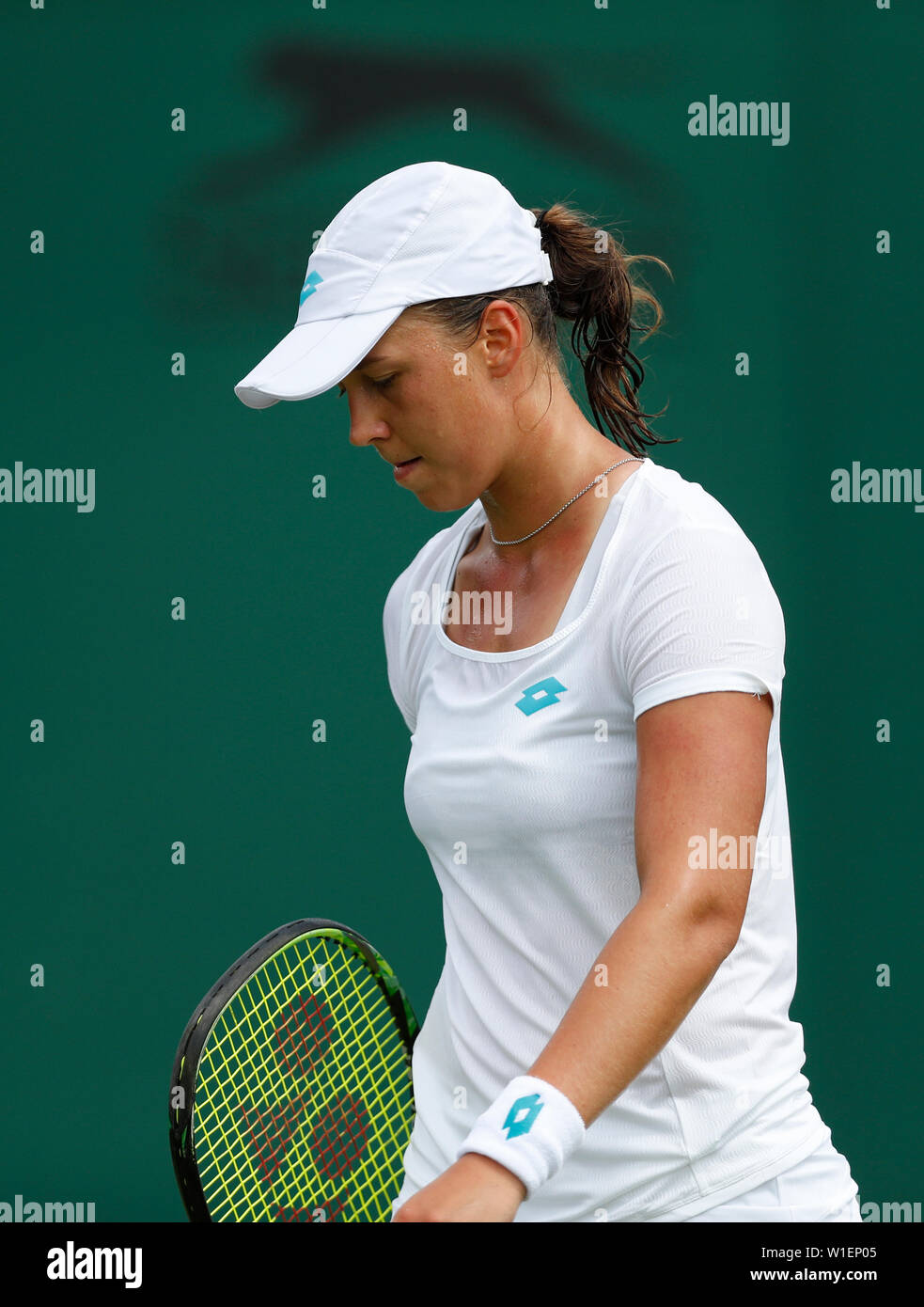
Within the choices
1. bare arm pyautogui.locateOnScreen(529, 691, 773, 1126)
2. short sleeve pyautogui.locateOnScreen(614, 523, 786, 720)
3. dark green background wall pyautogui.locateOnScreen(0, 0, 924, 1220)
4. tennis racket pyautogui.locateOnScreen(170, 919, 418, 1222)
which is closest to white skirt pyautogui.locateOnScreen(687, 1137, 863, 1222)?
bare arm pyautogui.locateOnScreen(529, 691, 773, 1126)

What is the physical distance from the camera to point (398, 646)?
1.58m

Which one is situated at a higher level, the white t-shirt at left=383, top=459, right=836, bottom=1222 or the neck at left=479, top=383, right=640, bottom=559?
the neck at left=479, top=383, right=640, bottom=559

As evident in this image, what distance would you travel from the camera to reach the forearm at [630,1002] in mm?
1062

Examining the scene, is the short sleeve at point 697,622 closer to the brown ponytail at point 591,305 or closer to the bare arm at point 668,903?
the bare arm at point 668,903

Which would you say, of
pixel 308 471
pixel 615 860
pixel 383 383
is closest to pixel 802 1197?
pixel 615 860

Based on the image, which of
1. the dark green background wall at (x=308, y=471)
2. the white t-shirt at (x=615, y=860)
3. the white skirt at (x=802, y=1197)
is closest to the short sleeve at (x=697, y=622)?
the white t-shirt at (x=615, y=860)

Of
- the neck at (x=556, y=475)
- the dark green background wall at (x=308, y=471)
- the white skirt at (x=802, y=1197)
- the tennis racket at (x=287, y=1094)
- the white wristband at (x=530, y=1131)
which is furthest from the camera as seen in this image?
the dark green background wall at (x=308, y=471)

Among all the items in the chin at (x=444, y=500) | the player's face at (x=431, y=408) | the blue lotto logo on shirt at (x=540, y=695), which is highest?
the player's face at (x=431, y=408)

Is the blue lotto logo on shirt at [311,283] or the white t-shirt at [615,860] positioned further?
the blue lotto logo on shirt at [311,283]

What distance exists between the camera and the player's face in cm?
135

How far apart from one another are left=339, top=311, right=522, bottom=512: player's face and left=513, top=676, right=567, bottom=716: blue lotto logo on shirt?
219 millimetres

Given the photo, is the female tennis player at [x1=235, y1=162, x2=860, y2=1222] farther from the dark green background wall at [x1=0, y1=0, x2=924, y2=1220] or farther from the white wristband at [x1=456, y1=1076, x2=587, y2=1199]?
the dark green background wall at [x1=0, y1=0, x2=924, y2=1220]

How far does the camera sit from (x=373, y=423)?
4.50 feet
